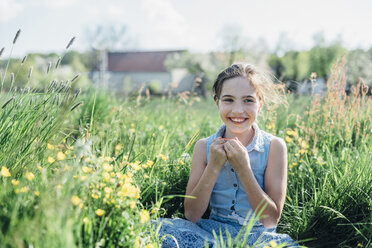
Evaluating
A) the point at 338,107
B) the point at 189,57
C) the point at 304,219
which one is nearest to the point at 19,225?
the point at 304,219

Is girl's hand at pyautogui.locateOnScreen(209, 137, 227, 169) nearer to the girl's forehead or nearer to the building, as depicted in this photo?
the girl's forehead

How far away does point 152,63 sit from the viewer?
46.5 m

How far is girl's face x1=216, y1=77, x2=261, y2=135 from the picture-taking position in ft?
7.29

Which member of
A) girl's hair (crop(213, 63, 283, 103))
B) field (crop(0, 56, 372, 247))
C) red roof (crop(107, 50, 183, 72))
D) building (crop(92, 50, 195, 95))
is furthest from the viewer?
red roof (crop(107, 50, 183, 72))

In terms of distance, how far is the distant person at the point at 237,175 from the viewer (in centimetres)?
205

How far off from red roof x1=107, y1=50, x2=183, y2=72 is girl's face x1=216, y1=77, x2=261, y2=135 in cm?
4199

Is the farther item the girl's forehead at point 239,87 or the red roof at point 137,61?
the red roof at point 137,61

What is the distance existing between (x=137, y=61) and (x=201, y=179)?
4797cm

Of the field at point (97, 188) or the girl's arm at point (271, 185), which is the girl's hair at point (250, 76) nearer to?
the girl's arm at point (271, 185)

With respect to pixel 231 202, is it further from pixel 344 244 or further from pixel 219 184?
pixel 344 244

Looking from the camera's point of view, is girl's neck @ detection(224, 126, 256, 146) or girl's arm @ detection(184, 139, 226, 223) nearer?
girl's arm @ detection(184, 139, 226, 223)

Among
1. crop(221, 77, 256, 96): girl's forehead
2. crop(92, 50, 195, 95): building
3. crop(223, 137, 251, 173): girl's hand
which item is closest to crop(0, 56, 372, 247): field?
crop(223, 137, 251, 173): girl's hand

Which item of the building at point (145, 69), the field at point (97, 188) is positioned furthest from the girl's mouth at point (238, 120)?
the building at point (145, 69)

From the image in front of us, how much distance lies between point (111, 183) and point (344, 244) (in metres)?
1.58
